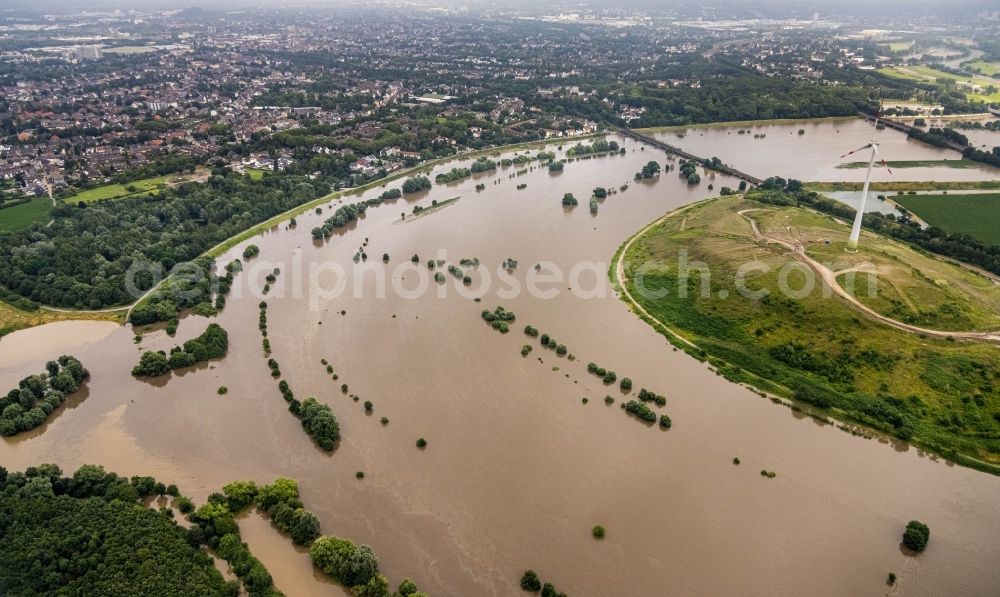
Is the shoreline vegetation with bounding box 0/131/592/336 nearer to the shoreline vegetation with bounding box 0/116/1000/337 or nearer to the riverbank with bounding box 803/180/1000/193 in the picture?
the shoreline vegetation with bounding box 0/116/1000/337

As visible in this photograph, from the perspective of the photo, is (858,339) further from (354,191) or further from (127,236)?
(127,236)

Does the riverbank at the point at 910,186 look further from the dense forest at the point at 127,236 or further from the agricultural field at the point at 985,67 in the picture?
the agricultural field at the point at 985,67

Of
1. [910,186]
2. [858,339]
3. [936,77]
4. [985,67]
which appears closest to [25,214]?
[858,339]

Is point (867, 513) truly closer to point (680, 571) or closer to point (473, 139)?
point (680, 571)

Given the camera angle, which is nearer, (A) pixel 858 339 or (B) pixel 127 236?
(A) pixel 858 339

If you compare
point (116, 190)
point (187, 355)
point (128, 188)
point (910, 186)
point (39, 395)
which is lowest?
point (39, 395)

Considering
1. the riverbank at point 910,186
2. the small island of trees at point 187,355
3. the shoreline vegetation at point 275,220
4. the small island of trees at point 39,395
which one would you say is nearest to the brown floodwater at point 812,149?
the riverbank at point 910,186

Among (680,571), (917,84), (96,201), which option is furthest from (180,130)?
(917,84)
